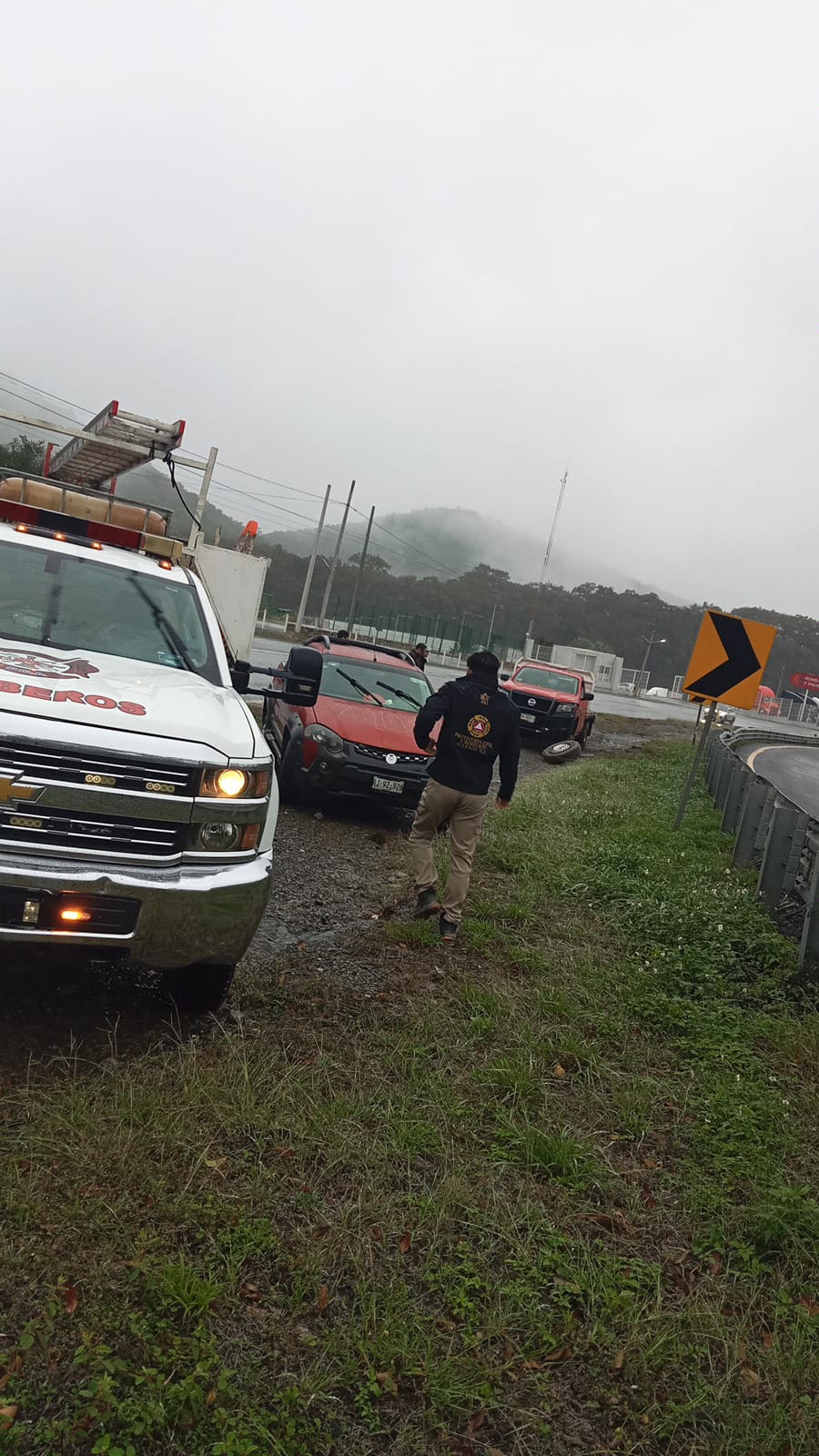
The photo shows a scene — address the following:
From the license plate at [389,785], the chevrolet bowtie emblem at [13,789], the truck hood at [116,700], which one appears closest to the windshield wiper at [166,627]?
the truck hood at [116,700]

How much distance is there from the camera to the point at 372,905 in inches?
263

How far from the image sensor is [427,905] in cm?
641

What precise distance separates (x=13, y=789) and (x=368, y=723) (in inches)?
234

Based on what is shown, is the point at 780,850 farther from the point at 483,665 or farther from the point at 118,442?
the point at 118,442

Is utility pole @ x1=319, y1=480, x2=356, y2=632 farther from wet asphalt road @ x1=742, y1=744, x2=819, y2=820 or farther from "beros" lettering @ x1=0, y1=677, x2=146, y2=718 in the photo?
"beros" lettering @ x1=0, y1=677, x2=146, y2=718

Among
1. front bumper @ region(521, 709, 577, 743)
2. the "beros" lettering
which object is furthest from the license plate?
front bumper @ region(521, 709, 577, 743)

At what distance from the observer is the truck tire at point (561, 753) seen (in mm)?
18688

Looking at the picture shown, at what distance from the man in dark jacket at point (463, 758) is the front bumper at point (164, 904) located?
7.89 feet

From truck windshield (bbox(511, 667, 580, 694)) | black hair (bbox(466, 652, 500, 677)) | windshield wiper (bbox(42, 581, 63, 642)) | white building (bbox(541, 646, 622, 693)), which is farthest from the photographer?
white building (bbox(541, 646, 622, 693))

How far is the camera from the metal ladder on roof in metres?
9.42

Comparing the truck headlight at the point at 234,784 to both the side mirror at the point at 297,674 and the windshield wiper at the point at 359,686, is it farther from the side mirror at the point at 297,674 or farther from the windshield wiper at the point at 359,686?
the windshield wiper at the point at 359,686

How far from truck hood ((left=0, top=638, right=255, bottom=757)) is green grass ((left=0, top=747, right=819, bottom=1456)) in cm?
130

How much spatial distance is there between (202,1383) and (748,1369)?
1492mm

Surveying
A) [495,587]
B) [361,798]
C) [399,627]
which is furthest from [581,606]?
[361,798]
